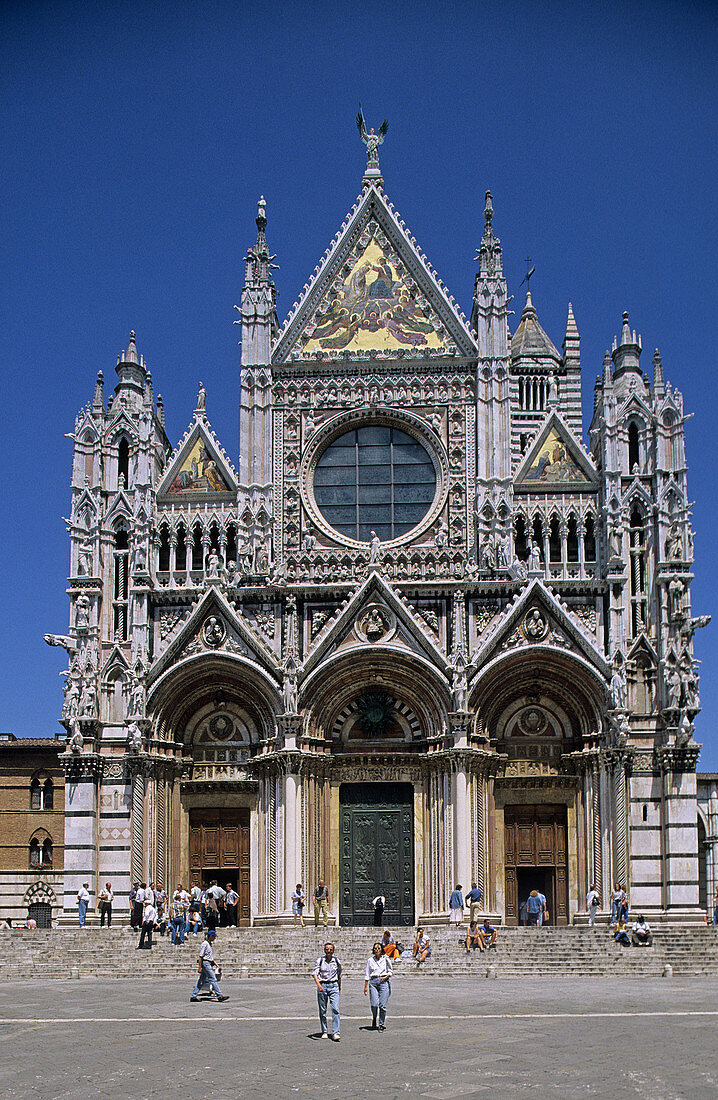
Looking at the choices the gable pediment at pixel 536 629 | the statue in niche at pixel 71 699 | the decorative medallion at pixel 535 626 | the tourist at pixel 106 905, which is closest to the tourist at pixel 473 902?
the gable pediment at pixel 536 629

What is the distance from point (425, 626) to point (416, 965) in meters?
10.2

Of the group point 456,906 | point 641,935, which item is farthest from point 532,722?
point 641,935

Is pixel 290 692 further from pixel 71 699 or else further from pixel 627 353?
pixel 627 353

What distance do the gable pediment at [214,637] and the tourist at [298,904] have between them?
241 inches

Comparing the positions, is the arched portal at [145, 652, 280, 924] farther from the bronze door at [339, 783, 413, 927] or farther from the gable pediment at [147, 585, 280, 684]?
the bronze door at [339, 783, 413, 927]

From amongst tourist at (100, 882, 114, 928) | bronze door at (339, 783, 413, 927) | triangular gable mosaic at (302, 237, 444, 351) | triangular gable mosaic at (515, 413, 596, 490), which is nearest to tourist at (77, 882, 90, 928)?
tourist at (100, 882, 114, 928)

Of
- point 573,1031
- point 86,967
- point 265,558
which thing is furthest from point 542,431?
point 573,1031

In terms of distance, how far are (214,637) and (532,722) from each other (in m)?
9.38

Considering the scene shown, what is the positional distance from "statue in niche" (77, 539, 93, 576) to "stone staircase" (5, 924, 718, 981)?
34.2 feet

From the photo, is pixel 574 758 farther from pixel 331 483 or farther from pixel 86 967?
pixel 86 967

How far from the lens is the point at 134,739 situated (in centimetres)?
3469

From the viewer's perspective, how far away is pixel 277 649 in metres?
35.9

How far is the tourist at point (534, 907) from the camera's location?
33053 millimetres

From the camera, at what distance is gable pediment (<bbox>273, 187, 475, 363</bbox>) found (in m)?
38.6
